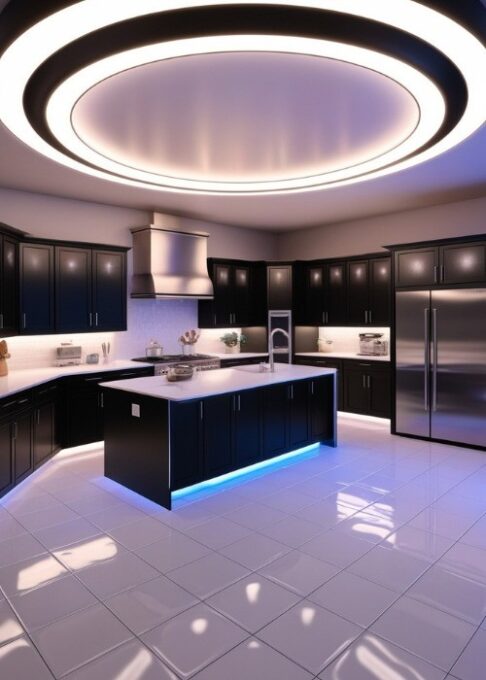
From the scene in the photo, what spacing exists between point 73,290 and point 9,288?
2.79 feet

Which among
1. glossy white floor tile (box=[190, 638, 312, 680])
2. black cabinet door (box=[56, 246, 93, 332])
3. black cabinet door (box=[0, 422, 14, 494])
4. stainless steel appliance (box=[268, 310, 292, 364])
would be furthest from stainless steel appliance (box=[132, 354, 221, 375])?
glossy white floor tile (box=[190, 638, 312, 680])

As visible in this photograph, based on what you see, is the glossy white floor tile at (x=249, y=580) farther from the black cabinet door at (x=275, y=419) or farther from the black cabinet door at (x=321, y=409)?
the black cabinet door at (x=321, y=409)

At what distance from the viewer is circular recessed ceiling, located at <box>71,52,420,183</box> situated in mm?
2949

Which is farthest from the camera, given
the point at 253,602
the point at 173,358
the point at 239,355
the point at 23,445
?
the point at 239,355

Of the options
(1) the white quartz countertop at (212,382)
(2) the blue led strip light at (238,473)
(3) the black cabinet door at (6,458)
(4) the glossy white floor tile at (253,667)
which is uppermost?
(1) the white quartz countertop at (212,382)

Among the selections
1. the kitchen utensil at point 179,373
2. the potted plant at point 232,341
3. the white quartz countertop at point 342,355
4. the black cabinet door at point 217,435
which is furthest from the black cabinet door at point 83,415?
the white quartz countertop at point 342,355

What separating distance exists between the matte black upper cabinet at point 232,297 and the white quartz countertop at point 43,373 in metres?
1.69

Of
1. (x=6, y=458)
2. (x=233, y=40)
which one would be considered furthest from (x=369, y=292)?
(x=6, y=458)

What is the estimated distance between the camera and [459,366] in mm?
5363

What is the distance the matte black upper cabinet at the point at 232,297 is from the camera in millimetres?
7289

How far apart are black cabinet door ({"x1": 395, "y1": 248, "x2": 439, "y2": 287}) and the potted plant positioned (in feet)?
9.07

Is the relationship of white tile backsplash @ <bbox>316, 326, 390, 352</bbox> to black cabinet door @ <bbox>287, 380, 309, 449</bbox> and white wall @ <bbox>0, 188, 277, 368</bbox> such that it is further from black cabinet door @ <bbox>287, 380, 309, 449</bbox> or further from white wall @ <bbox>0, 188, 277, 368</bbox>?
black cabinet door @ <bbox>287, 380, 309, 449</bbox>

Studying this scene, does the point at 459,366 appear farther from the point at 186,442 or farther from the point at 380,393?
the point at 186,442

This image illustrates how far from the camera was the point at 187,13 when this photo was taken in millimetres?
2264
